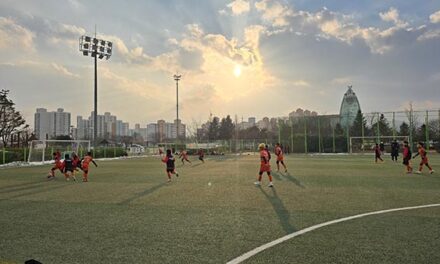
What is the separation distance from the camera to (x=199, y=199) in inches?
416

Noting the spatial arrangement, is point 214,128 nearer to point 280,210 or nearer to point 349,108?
point 349,108

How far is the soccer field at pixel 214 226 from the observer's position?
206 inches

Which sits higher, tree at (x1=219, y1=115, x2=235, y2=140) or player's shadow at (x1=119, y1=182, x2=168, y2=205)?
tree at (x1=219, y1=115, x2=235, y2=140)

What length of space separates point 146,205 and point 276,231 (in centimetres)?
439

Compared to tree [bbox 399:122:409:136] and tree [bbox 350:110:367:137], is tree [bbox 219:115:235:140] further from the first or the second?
tree [bbox 399:122:409:136]

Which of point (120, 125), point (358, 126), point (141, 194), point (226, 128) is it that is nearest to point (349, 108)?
point (358, 126)

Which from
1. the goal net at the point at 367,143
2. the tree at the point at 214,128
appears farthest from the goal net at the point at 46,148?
the tree at the point at 214,128

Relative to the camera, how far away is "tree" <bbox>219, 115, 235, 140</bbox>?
98.2m

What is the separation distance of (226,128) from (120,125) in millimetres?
64859

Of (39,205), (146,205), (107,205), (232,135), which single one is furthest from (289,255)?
(232,135)

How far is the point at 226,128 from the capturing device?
328 ft

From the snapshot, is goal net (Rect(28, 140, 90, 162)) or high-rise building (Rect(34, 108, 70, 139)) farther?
high-rise building (Rect(34, 108, 70, 139))

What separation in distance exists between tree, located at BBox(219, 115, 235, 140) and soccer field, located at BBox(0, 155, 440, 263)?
3374 inches

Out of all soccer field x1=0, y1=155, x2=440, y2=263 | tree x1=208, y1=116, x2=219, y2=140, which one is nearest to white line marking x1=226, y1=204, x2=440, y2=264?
soccer field x1=0, y1=155, x2=440, y2=263
